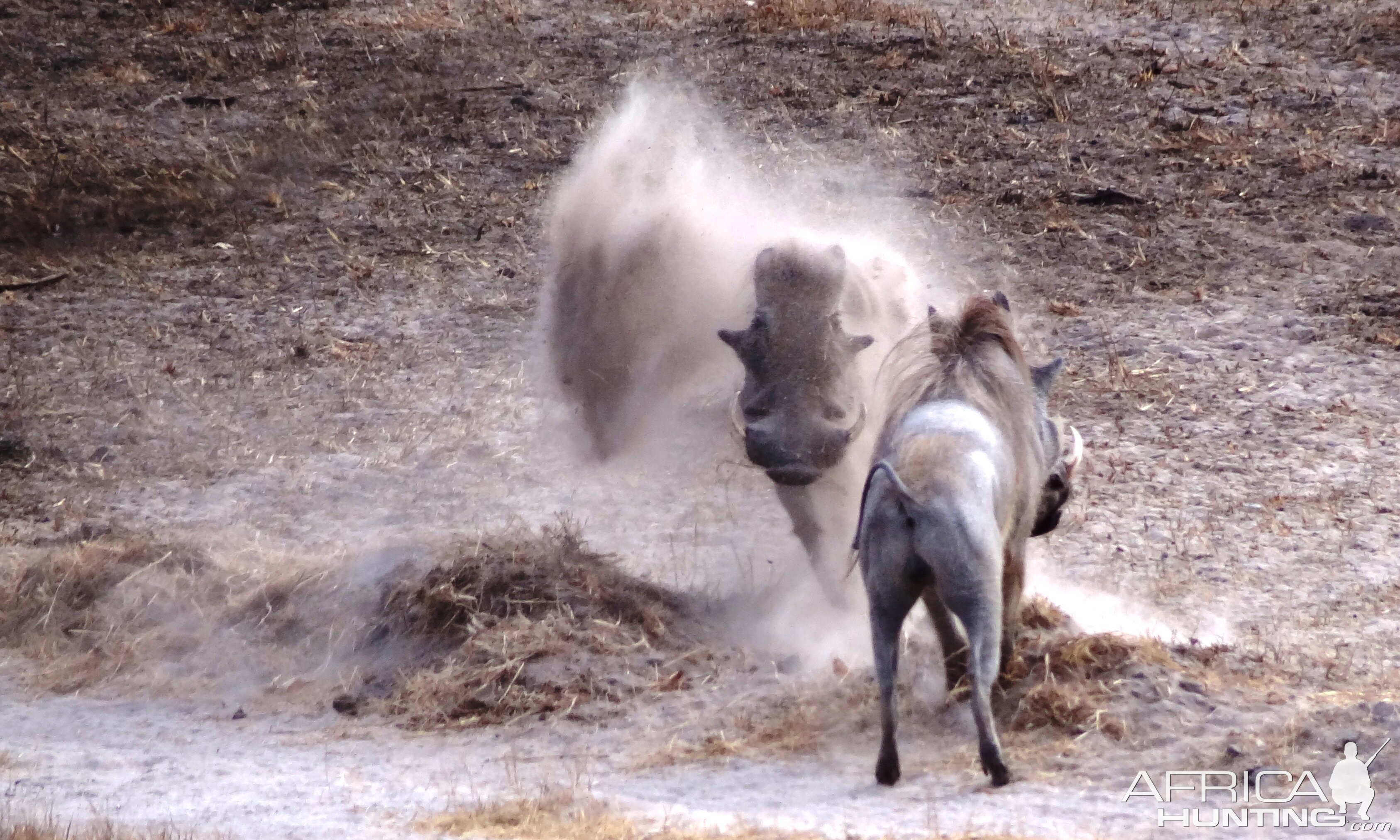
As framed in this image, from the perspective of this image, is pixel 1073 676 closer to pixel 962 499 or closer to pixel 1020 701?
pixel 1020 701

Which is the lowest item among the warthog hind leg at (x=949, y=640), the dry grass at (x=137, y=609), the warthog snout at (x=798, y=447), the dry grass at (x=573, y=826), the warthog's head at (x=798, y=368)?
the dry grass at (x=137, y=609)

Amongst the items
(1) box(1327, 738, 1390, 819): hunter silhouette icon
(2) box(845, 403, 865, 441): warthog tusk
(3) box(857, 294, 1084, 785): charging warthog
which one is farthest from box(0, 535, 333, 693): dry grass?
(1) box(1327, 738, 1390, 819): hunter silhouette icon

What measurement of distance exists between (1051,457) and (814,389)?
1148mm

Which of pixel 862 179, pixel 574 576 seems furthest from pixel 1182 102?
pixel 574 576

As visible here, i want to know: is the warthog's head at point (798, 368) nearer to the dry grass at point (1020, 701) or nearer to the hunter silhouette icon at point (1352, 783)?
the dry grass at point (1020, 701)

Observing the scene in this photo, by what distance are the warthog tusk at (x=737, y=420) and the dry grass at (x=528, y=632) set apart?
83 cm

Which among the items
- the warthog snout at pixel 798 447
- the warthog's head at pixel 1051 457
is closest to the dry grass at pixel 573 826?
the warthog's head at pixel 1051 457

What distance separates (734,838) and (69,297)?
9377 millimetres

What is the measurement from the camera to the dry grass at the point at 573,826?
14.9ft

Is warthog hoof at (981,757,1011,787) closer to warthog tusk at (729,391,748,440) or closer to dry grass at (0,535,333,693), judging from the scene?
warthog tusk at (729,391,748,440)

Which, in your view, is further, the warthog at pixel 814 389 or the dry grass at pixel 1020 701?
the warthog at pixel 814 389

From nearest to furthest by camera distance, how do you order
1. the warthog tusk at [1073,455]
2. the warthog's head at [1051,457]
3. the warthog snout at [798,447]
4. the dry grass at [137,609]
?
the warthog's head at [1051,457], the warthog tusk at [1073,455], the warthog snout at [798,447], the dry grass at [137,609]

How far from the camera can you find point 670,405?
834cm

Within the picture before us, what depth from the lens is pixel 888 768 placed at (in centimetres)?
512
